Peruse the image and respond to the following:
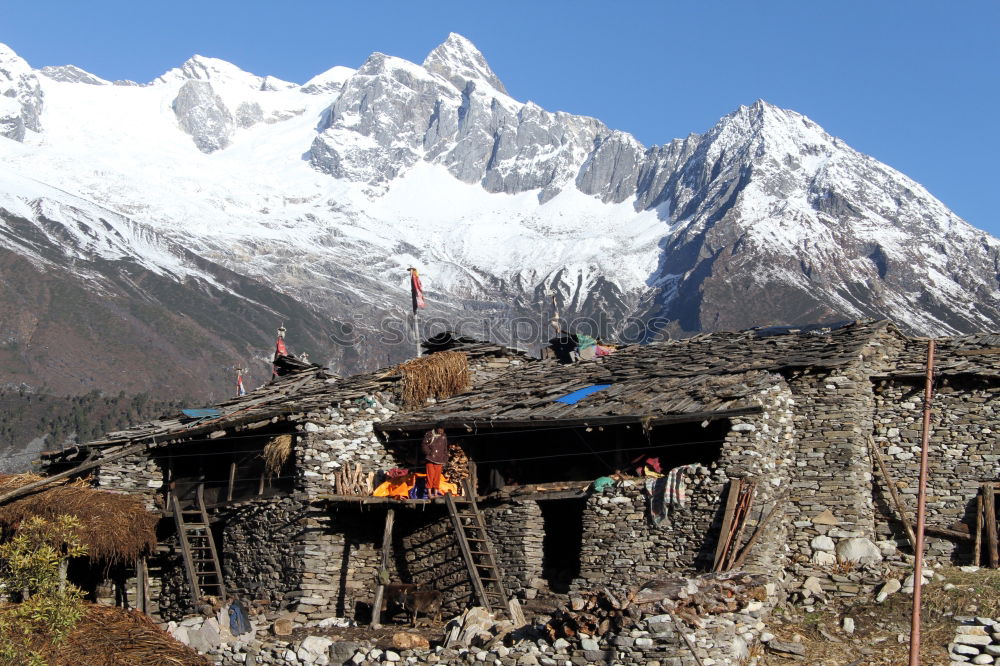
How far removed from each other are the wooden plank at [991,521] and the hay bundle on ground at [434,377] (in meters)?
15.4

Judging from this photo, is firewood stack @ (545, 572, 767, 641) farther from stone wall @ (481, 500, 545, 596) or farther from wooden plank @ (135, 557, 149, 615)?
wooden plank @ (135, 557, 149, 615)

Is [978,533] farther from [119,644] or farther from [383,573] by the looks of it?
[119,644]

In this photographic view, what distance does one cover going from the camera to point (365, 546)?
102 ft

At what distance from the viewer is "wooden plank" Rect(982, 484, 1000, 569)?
2483cm

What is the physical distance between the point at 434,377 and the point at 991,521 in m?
15.9

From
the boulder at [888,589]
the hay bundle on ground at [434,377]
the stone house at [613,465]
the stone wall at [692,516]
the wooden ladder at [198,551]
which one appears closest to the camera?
the boulder at [888,589]

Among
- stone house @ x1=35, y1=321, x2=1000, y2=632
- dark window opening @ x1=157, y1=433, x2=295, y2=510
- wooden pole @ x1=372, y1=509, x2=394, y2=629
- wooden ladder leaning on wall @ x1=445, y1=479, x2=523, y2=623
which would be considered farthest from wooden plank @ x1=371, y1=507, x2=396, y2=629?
dark window opening @ x1=157, y1=433, x2=295, y2=510

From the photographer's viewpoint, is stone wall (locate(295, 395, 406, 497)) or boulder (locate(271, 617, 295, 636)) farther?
stone wall (locate(295, 395, 406, 497))

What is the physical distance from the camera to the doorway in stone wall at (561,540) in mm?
28531

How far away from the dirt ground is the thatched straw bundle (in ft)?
46.5

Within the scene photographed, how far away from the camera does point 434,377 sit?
34.0m

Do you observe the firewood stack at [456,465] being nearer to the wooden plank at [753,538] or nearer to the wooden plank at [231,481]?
the wooden plank at [231,481]

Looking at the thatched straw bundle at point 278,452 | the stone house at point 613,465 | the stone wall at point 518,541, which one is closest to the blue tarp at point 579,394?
the stone house at point 613,465

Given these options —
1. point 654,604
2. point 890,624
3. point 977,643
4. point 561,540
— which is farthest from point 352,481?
point 977,643
